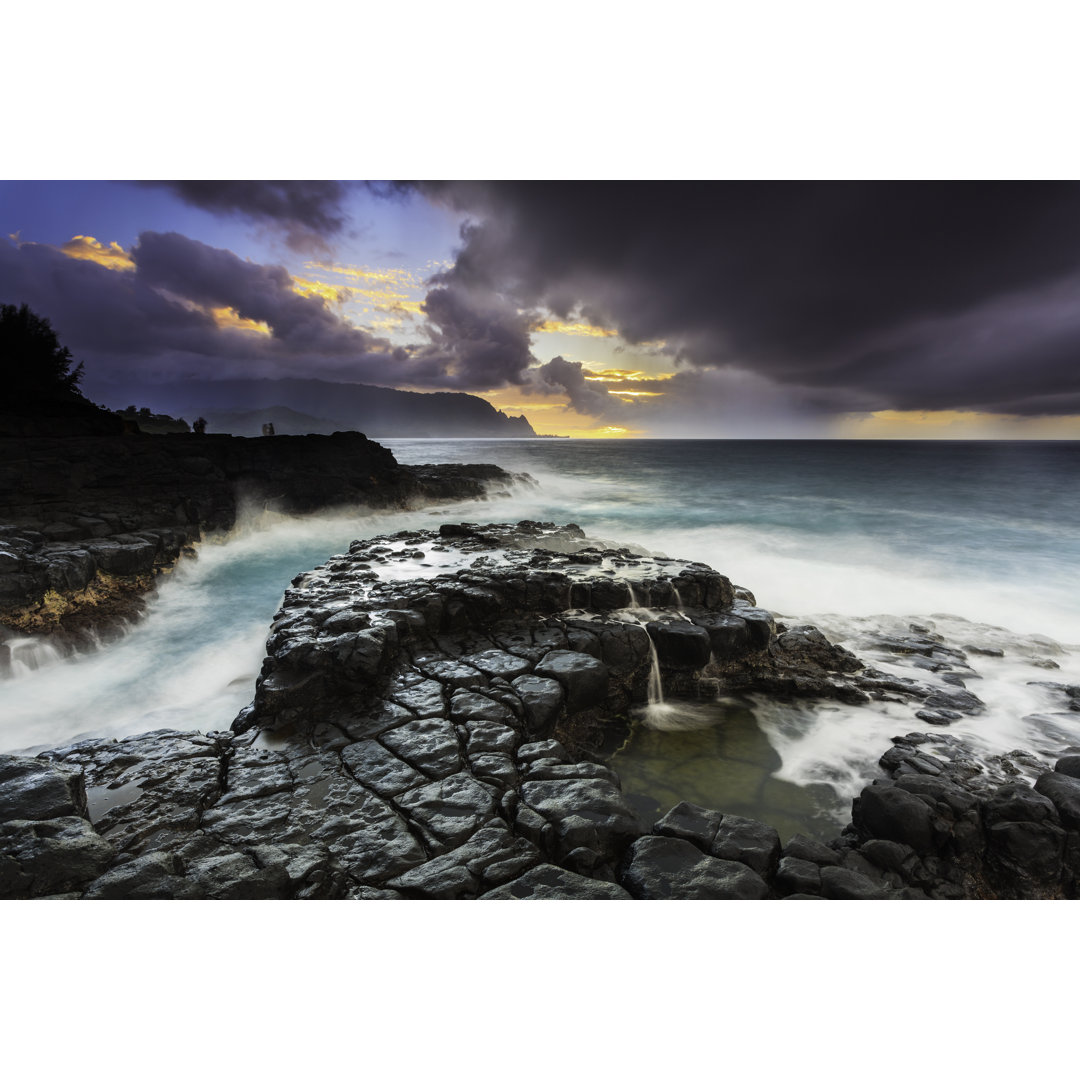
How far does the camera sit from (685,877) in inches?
77.0

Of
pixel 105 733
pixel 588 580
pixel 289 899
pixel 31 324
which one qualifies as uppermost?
pixel 31 324

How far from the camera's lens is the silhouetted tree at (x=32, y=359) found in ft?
24.0

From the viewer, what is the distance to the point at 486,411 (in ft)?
51.0

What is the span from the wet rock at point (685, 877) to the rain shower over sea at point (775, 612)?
114 centimetres

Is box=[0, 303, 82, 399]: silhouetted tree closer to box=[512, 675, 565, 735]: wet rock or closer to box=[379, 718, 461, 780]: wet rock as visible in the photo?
box=[379, 718, 461, 780]: wet rock

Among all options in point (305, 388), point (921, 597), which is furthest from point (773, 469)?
point (305, 388)

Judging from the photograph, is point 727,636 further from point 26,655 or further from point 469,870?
point 26,655

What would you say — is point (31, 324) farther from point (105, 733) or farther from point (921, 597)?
point (921, 597)

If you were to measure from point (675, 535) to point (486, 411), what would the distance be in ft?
25.3

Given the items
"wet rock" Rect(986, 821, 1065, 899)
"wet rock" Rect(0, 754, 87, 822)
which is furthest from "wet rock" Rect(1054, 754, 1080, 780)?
"wet rock" Rect(0, 754, 87, 822)

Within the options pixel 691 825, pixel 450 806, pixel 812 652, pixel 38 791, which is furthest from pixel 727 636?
pixel 38 791

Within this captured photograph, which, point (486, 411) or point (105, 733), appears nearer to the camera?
point (105, 733)

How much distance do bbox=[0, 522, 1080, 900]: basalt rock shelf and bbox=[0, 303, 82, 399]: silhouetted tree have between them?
7499 millimetres

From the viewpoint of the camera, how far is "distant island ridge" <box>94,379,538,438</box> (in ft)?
33.2
